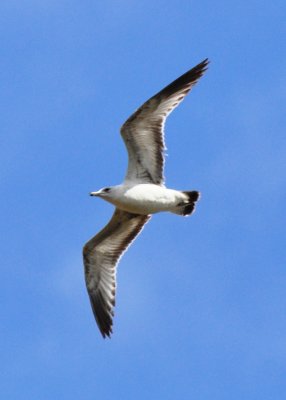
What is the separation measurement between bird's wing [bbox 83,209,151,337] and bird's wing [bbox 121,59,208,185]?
5.20 feet

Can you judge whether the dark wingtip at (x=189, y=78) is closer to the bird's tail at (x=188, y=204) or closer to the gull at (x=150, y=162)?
the gull at (x=150, y=162)

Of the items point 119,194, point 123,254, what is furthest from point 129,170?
point 123,254

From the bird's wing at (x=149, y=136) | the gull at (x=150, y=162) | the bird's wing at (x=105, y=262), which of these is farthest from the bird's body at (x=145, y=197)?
the bird's wing at (x=105, y=262)

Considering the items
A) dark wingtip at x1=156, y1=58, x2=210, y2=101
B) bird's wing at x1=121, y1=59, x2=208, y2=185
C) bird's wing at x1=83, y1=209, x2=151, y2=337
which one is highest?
dark wingtip at x1=156, y1=58, x2=210, y2=101

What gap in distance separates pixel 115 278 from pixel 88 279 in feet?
1.77

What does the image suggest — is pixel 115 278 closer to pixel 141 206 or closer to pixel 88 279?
pixel 88 279

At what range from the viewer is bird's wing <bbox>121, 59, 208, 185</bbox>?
75.3ft

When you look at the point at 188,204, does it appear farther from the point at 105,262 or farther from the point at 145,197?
the point at 105,262

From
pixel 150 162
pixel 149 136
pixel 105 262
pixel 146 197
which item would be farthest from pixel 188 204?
pixel 105 262

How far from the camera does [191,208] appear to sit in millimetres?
23297

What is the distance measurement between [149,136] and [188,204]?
4.80 feet

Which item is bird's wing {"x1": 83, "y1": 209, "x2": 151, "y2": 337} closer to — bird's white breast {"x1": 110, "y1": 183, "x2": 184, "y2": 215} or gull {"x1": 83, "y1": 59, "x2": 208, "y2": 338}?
gull {"x1": 83, "y1": 59, "x2": 208, "y2": 338}

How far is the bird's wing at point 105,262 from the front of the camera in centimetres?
2459

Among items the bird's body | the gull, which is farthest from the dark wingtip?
the bird's body
